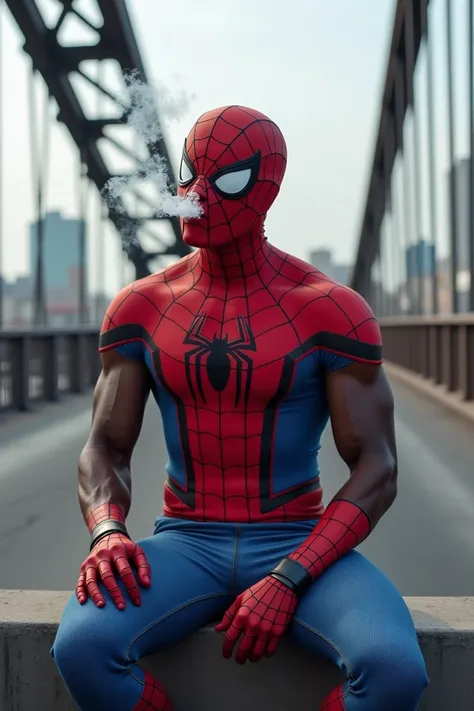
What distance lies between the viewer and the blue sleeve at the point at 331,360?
69.6 inches

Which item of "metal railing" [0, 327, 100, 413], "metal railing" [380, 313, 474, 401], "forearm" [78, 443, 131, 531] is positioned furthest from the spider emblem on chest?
"metal railing" [0, 327, 100, 413]

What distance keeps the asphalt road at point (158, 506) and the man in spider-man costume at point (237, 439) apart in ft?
2.97

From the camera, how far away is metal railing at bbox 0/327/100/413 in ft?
24.7

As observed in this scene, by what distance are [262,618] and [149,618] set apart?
0.21 meters

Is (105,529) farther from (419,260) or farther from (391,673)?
(419,260)

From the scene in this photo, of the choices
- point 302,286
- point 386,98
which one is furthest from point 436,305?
point 386,98

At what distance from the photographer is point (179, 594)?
Answer: 1670 millimetres

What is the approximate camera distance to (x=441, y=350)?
9.22m

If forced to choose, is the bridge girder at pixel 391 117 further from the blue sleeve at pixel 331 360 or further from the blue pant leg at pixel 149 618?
the blue pant leg at pixel 149 618

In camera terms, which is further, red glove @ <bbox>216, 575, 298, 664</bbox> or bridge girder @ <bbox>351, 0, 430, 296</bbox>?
bridge girder @ <bbox>351, 0, 430, 296</bbox>

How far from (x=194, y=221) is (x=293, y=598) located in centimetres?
75

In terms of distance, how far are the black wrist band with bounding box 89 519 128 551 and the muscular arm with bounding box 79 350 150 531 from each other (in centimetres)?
12

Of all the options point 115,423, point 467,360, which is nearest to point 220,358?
point 115,423

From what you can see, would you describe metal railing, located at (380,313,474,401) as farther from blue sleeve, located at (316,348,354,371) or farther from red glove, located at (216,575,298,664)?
red glove, located at (216,575,298,664)
